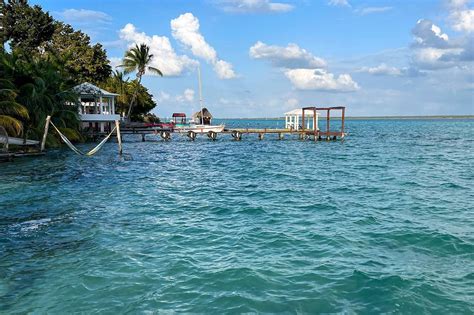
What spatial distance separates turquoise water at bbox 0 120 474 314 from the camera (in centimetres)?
679

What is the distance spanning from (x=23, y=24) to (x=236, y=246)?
52492 mm

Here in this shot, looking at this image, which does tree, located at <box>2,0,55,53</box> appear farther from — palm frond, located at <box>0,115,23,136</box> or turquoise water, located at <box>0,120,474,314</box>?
turquoise water, located at <box>0,120,474,314</box>

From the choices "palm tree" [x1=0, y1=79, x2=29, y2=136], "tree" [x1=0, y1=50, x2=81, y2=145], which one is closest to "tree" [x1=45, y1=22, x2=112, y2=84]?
"tree" [x1=0, y1=50, x2=81, y2=145]

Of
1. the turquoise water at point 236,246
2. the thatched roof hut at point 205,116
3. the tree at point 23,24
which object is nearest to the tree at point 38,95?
the turquoise water at point 236,246

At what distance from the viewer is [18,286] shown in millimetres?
7223

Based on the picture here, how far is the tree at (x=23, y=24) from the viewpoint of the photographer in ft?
167

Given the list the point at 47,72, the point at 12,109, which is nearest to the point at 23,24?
the point at 47,72

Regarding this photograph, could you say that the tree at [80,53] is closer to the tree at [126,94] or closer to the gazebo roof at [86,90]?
the tree at [126,94]

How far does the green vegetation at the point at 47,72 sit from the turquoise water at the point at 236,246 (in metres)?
13.1

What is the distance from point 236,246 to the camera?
9594 millimetres

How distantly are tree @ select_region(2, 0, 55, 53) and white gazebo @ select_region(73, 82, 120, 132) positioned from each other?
1066 centimetres

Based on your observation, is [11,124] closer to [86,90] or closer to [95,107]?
[86,90]

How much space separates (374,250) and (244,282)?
11.5 feet

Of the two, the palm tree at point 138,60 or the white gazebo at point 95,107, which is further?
the palm tree at point 138,60
